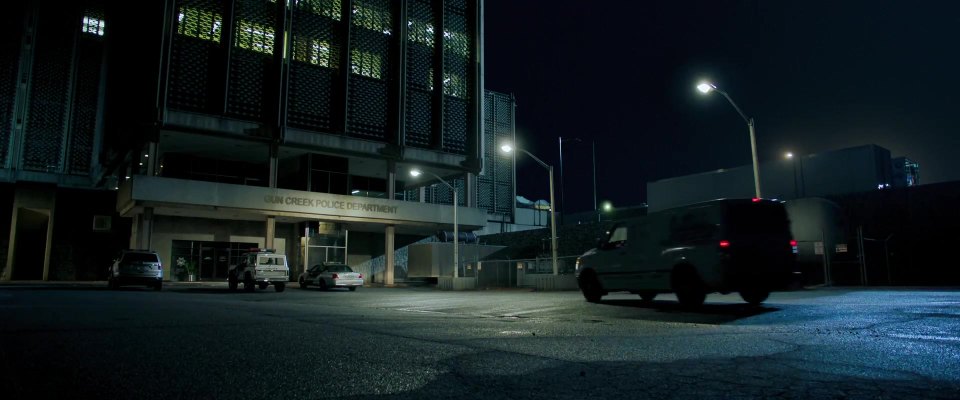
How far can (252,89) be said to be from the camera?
39.0 m

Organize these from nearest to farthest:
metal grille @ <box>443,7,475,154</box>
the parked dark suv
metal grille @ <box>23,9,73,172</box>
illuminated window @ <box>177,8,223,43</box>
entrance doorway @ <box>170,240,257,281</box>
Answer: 1. the parked dark suv
2. illuminated window @ <box>177,8,223,43</box>
3. entrance doorway @ <box>170,240,257,281</box>
4. metal grille @ <box>443,7,475,154</box>
5. metal grille @ <box>23,9,73,172</box>

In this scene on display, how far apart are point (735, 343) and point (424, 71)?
142 feet

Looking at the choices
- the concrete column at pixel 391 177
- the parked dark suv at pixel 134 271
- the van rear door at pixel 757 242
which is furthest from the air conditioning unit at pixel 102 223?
the van rear door at pixel 757 242

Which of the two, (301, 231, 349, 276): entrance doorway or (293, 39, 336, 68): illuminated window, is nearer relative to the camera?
(293, 39, 336, 68): illuminated window

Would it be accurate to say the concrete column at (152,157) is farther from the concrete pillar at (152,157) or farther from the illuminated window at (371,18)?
the illuminated window at (371,18)

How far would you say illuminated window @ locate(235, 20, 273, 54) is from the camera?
3897 centimetres

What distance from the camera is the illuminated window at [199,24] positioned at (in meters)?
36.7

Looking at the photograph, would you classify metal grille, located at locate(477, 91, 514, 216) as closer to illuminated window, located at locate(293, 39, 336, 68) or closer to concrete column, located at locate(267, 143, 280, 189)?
illuminated window, located at locate(293, 39, 336, 68)

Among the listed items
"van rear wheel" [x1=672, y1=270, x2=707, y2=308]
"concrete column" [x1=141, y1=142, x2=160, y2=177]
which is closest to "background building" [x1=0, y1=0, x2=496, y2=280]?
"concrete column" [x1=141, y1=142, x2=160, y2=177]

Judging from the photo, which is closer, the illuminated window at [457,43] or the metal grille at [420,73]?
the metal grille at [420,73]

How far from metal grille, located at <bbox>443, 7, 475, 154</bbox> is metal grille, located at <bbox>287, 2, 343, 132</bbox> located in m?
9.70

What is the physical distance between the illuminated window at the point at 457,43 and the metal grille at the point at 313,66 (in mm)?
9824

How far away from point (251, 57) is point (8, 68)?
24530 millimetres

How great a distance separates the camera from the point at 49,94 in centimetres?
4900
